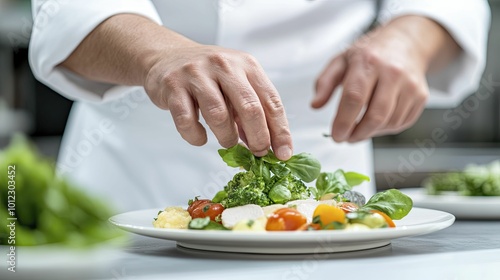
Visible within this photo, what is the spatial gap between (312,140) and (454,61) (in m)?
0.42

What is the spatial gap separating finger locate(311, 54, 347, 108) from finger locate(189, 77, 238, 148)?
58 cm

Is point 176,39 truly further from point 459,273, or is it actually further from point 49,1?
point 459,273

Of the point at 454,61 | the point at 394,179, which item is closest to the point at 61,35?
the point at 454,61

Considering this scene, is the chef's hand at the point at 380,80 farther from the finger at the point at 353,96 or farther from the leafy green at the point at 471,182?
the leafy green at the point at 471,182

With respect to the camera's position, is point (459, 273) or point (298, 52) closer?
point (459, 273)

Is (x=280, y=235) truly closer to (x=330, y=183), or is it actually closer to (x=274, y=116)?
(x=274, y=116)

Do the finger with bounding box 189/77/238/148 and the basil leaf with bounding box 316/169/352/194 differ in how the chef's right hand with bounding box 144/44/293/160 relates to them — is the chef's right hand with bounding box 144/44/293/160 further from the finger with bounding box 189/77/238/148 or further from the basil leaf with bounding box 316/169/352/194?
the basil leaf with bounding box 316/169/352/194

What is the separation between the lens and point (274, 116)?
39.6 inches

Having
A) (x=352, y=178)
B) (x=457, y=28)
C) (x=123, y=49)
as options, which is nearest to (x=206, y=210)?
(x=352, y=178)

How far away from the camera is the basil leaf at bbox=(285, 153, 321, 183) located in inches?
41.1

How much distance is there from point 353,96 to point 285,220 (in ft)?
2.20

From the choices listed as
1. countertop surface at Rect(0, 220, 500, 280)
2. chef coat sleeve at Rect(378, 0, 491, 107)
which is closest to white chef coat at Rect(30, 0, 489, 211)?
chef coat sleeve at Rect(378, 0, 491, 107)

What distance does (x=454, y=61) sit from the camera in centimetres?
187

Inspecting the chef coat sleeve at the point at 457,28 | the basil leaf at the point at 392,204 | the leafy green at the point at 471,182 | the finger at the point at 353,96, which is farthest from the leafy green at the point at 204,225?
the chef coat sleeve at the point at 457,28
